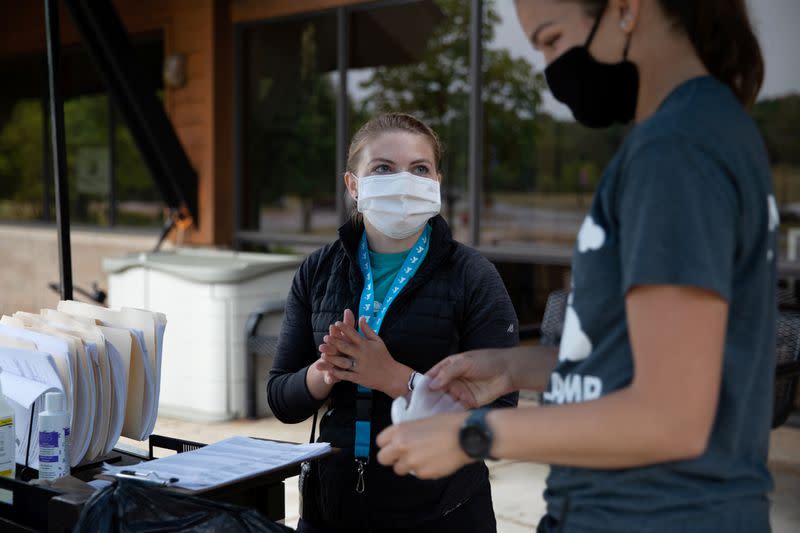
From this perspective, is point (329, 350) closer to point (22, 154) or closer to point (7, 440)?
point (7, 440)

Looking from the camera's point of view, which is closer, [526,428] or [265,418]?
[526,428]

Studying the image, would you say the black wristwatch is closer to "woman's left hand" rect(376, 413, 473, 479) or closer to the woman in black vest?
"woman's left hand" rect(376, 413, 473, 479)

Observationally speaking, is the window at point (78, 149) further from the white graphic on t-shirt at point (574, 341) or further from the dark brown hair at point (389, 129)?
the white graphic on t-shirt at point (574, 341)

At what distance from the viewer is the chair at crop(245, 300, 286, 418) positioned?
5.43 m

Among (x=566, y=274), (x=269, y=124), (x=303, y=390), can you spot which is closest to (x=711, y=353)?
(x=303, y=390)

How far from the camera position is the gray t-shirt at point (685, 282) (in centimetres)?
105

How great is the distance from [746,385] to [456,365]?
0.53 metres

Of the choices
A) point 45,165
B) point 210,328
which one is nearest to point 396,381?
point 210,328

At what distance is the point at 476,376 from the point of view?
156 cm

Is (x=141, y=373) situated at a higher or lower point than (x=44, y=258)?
higher

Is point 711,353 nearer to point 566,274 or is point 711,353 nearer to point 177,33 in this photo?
point 566,274

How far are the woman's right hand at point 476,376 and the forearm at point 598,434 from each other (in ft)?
1.33

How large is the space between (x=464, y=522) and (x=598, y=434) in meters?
1.14

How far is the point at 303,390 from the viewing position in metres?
2.21
